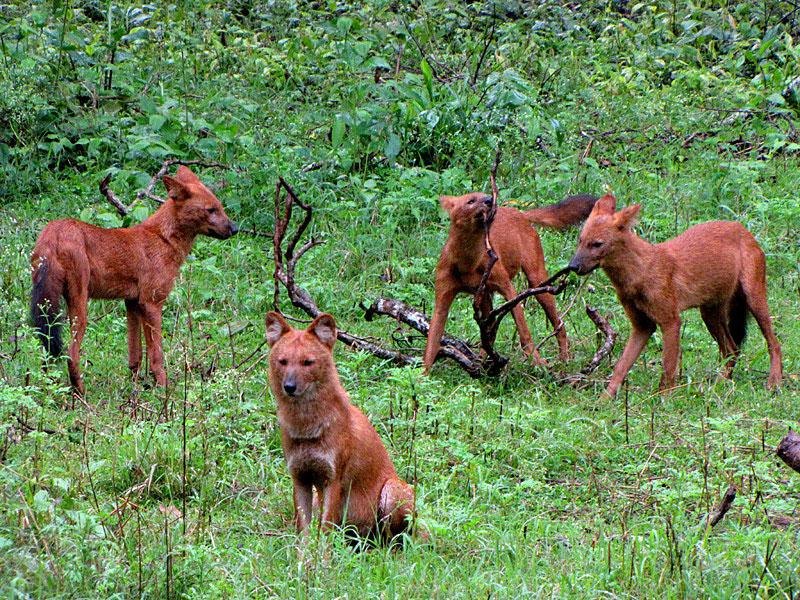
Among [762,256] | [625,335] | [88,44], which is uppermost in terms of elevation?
[88,44]

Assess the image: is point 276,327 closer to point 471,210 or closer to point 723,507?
point 723,507

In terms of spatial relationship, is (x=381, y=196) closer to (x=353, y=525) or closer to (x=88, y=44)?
(x=88, y=44)

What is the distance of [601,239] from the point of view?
7.79 m

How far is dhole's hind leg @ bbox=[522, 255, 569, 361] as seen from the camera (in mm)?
8258

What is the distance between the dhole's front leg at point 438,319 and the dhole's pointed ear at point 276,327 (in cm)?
262

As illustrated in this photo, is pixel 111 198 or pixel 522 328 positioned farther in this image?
pixel 111 198

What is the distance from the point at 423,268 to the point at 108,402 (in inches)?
124

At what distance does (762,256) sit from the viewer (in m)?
8.54

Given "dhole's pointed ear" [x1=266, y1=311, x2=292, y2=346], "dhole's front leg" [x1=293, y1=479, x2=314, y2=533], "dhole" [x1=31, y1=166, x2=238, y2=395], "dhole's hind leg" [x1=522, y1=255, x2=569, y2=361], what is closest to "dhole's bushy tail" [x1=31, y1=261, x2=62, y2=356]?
"dhole" [x1=31, y1=166, x2=238, y2=395]

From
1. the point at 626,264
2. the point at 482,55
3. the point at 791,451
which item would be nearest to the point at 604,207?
the point at 626,264

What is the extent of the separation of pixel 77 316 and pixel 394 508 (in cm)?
318

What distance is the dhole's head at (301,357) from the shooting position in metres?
4.98

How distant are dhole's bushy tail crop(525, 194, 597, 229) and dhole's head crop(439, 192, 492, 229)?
3.96 ft

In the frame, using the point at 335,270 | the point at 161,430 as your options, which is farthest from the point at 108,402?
the point at 335,270
